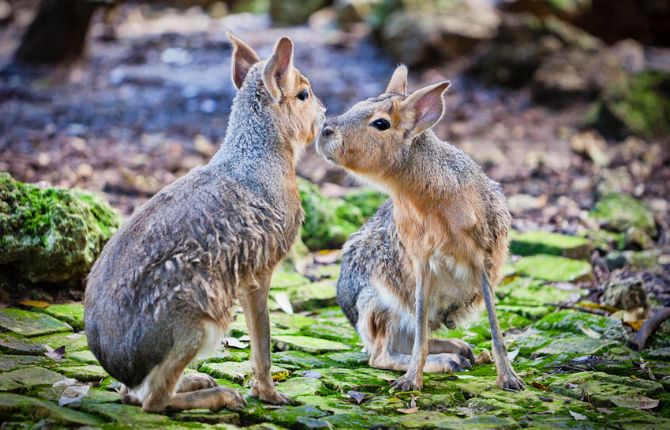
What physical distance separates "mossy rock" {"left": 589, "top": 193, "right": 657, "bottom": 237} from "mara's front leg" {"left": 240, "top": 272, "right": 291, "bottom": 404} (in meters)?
4.85

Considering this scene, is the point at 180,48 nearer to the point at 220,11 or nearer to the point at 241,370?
the point at 220,11

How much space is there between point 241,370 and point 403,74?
206 centimetres

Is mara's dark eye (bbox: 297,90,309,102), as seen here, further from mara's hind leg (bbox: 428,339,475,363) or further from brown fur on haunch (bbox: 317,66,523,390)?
mara's hind leg (bbox: 428,339,475,363)

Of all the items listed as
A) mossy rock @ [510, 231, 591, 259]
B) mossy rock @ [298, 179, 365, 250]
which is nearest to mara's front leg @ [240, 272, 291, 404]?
mossy rock @ [298, 179, 365, 250]

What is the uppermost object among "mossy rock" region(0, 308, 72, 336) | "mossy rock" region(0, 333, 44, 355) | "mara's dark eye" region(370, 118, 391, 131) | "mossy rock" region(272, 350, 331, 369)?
"mara's dark eye" region(370, 118, 391, 131)

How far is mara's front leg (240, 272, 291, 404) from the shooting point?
164 inches

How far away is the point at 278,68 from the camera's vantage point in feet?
15.0

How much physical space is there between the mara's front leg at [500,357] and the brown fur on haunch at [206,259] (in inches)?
45.9

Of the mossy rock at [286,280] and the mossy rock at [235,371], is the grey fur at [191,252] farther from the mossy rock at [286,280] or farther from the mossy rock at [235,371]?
the mossy rock at [286,280]

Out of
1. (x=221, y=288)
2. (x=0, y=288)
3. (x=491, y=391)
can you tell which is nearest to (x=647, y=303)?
(x=491, y=391)

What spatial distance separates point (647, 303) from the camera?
604 cm

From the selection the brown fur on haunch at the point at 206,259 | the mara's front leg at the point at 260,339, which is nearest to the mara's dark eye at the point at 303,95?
the brown fur on haunch at the point at 206,259

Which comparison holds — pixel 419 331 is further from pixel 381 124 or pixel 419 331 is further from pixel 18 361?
pixel 18 361

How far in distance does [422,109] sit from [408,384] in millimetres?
1545
